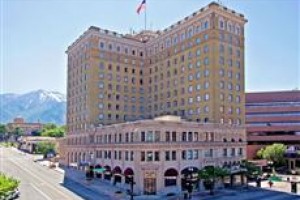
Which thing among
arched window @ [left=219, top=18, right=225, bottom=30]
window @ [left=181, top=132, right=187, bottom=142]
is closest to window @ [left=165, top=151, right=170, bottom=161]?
window @ [left=181, top=132, right=187, bottom=142]

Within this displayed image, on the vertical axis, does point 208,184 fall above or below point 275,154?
below

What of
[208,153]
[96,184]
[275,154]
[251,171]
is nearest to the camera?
[208,153]

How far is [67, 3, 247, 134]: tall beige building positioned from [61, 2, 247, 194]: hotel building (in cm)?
24

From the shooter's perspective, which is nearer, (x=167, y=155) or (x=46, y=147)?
(x=167, y=155)

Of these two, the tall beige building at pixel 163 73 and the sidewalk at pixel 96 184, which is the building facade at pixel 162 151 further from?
the tall beige building at pixel 163 73

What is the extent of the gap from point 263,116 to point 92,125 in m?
61.5

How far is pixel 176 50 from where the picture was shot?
3538 inches

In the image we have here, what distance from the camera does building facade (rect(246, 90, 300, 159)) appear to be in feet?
379

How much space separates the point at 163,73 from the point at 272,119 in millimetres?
47327

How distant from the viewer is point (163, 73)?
9412cm

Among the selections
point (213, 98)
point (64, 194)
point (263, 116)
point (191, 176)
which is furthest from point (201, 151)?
point (263, 116)

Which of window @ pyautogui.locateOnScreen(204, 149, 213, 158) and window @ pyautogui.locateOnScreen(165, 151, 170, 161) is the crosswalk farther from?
window @ pyautogui.locateOnScreen(204, 149, 213, 158)

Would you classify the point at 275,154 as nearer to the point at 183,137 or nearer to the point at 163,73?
the point at 163,73

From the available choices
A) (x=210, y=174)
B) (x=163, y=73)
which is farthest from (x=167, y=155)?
(x=163, y=73)
